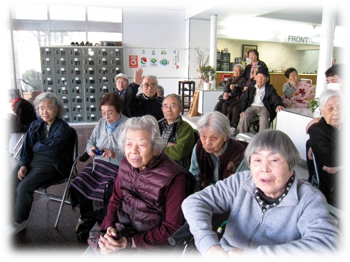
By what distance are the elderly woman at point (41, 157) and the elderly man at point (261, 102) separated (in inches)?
105

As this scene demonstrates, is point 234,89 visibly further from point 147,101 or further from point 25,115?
point 25,115

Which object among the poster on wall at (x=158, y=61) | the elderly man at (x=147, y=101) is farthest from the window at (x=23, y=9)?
the poster on wall at (x=158, y=61)

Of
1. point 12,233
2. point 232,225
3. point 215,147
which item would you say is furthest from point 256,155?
point 12,233

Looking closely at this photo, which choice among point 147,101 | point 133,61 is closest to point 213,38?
point 133,61

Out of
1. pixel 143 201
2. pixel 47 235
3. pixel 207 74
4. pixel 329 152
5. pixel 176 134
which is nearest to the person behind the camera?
pixel 143 201

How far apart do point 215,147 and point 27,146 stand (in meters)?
1.77

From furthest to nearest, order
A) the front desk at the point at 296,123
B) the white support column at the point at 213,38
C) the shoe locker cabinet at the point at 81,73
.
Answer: the white support column at the point at 213,38 < the shoe locker cabinet at the point at 81,73 < the front desk at the point at 296,123

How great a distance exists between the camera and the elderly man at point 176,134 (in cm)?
231

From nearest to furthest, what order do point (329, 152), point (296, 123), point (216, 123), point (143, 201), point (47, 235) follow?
point (143, 201) < point (216, 123) < point (329, 152) < point (47, 235) < point (296, 123)

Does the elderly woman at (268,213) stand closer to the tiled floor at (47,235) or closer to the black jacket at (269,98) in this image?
the tiled floor at (47,235)

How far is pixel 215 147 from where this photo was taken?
1814 mm

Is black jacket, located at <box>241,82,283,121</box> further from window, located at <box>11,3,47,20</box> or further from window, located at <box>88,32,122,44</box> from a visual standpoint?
window, located at <box>88,32,122,44</box>

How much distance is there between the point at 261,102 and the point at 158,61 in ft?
11.2

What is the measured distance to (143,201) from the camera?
1492 millimetres
